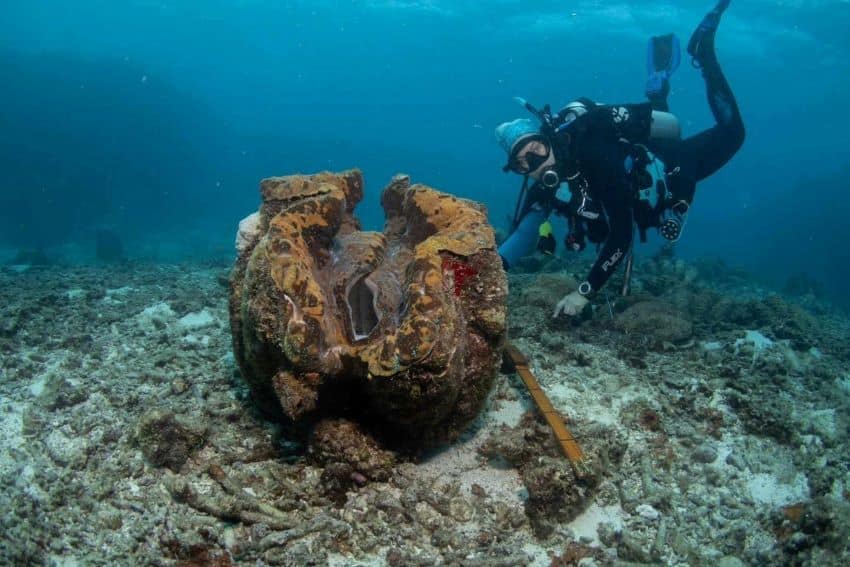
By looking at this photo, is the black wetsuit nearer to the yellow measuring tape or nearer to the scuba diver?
the scuba diver

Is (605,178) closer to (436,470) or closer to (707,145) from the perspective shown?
(707,145)

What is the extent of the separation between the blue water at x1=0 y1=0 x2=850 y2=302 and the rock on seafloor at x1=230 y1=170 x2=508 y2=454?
59.3ft

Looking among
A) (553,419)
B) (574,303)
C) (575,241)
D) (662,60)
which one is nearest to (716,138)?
(662,60)

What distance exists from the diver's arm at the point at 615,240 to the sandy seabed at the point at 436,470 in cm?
72

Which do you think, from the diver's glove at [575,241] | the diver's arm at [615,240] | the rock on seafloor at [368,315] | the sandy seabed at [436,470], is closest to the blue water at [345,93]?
the diver's glove at [575,241]

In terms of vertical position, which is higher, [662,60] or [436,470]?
[662,60]

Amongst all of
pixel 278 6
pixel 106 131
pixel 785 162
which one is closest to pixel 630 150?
pixel 106 131

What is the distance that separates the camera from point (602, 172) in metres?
5.24

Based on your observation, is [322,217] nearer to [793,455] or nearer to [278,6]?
[793,455]

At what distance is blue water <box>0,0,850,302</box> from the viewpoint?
27.4m

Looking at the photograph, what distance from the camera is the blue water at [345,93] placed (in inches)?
1079

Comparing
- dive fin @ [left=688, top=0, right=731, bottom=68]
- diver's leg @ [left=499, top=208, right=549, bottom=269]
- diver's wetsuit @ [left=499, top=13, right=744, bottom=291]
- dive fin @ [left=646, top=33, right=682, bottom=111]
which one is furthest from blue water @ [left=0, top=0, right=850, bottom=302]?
dive fin @ [left=688, top=0, right=731, bottom=68]

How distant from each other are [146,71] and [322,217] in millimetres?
39545

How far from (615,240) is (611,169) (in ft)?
2.46
